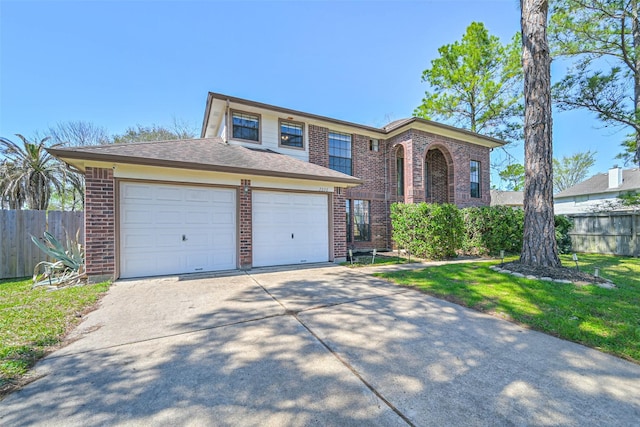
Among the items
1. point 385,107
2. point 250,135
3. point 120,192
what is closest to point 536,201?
point 250,135

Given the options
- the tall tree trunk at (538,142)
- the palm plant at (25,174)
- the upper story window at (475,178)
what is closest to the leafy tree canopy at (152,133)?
the palm plant at (25,174)

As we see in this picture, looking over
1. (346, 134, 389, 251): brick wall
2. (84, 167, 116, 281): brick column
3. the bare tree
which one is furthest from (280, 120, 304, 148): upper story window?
the bare tree

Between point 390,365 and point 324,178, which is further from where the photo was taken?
point 324,178

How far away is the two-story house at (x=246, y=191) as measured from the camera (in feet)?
18.9

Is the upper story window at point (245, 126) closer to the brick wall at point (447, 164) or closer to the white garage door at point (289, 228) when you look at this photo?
the white garage door at point (289, 228)

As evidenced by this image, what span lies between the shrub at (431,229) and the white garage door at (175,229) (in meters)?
6.17

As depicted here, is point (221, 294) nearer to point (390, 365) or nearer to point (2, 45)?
point (390, 365)

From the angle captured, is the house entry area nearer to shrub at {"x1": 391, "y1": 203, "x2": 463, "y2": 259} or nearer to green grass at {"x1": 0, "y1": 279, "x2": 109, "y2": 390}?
shrub at {"x1": 391, "y1": 203, "x2": 463, "y2": 259}

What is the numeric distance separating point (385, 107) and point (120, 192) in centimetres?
1900

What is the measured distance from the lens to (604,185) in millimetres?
22312

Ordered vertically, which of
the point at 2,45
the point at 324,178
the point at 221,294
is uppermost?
the point at 2,45

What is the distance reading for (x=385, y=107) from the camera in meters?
20.1

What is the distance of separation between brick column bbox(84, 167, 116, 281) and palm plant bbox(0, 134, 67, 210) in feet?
35.6

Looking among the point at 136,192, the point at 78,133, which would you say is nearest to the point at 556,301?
the point at 136,192
